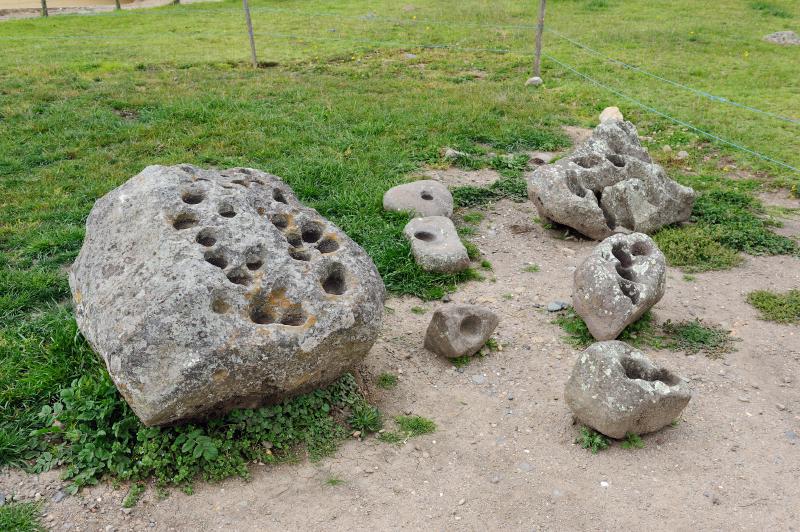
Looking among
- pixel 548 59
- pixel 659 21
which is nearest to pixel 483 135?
pixel 548 59

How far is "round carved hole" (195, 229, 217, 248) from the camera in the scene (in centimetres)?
480

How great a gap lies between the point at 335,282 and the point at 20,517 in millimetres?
2441

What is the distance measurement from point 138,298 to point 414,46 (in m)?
12.7

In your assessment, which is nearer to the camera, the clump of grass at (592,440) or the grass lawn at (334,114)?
the clump of grass at (592,440)

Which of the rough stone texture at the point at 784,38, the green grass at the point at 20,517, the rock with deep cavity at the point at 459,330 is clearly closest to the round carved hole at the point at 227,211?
the rock with deep cavity at the point at 459,330

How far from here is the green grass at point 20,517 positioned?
398 cm

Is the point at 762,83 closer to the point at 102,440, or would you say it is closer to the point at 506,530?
the point at 506,530

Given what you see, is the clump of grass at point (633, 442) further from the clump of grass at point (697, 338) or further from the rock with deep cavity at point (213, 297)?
the rock with deep cavity at point (213, 297)

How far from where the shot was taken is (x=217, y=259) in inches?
185

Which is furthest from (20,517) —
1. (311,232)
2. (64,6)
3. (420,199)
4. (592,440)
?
(64,6)

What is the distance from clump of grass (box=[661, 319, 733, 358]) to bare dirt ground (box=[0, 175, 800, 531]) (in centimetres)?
11

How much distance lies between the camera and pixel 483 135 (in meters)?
10.2

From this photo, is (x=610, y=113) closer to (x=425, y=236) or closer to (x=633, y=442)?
(x=425, y=236)

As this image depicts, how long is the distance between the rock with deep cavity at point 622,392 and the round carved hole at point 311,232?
2.19 metres
